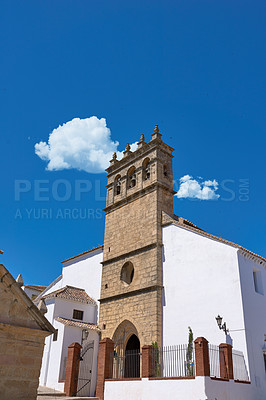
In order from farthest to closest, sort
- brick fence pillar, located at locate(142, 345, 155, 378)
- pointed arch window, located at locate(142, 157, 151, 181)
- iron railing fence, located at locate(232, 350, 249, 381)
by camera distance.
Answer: pointed arch window, located at locate(142, 157, 151, 181) < brick fence pillar, located at locate(142, 345, 155, 378) < iron railing fence, located at locate(232, 350, 249, 381)

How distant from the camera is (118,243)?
20.2m

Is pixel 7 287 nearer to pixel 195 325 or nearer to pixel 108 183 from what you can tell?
pixel 195 325

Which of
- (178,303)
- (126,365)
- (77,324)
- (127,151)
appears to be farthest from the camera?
(127,151)

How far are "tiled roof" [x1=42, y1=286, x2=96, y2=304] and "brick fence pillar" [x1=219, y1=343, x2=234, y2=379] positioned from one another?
9.91 metres

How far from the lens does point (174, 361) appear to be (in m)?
14.3

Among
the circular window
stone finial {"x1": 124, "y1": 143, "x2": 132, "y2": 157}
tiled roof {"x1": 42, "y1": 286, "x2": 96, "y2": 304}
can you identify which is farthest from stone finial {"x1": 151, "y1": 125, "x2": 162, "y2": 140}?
tiled roof {"x1": 42, "y1": 286, "x2": 96, "y2": 304}

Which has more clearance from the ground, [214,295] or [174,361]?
[214,295]

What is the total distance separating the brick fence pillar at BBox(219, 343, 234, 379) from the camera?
1194cm

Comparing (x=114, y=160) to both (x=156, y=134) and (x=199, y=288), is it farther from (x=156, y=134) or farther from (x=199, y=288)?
(x=199, y=288)

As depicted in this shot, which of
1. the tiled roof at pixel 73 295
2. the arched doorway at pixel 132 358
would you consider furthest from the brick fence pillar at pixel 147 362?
the tiled roof at pixel 73 295

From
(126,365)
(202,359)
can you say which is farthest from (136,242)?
(202,359)

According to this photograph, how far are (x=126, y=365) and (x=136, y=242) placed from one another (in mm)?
6021

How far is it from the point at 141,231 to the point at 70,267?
26.9 feet

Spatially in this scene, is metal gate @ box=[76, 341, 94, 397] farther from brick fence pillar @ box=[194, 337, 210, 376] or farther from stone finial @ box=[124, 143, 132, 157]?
stone finial @ box=[124, 143, 132, 157]
